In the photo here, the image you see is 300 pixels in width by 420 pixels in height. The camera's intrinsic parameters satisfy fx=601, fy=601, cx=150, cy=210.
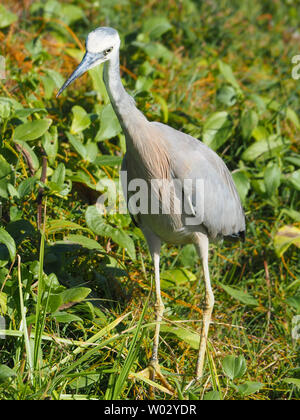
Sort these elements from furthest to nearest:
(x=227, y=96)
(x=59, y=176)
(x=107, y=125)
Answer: (x=227, y=96) < (x=107, y=125) < (x=59, y=176)

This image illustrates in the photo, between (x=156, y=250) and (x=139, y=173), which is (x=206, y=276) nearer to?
(x=156, y=250)

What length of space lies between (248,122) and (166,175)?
155 cm

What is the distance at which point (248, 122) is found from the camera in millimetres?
4355

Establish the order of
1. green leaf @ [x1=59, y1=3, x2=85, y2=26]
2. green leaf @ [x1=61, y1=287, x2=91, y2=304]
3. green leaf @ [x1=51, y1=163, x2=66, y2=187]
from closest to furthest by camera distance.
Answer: green leaf @ [x1=61, y1=287, x2=91, y2=304] < green leaf @ [x1=51, y1=163, x2=66, y2=187] < green leaf @ [x1=59, y1=3, x2=85, y2=26]

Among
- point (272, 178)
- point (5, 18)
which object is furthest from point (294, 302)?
point (5, 18)

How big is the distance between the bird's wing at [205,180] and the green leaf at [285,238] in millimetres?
366

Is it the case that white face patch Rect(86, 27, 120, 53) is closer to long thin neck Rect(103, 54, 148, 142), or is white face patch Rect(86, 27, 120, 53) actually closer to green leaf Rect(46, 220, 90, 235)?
long thin neck Rect(103, 54, 148, 142)

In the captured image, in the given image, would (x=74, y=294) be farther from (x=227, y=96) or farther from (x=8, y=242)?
(x=227, y=96)

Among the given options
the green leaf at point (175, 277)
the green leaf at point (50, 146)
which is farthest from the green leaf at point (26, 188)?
the green leaf at point (175, 277)

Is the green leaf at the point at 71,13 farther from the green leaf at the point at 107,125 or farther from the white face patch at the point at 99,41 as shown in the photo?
the white face patch at the point at 99,41

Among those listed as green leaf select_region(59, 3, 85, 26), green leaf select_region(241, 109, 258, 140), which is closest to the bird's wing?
green leaf select_region(241, 109, 258, 140)

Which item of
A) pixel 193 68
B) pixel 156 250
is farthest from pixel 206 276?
pixel 193 68

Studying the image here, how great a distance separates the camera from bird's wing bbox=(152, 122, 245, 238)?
304cm

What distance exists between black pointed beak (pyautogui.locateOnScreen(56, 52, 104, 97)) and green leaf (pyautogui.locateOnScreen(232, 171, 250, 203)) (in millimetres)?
1742
